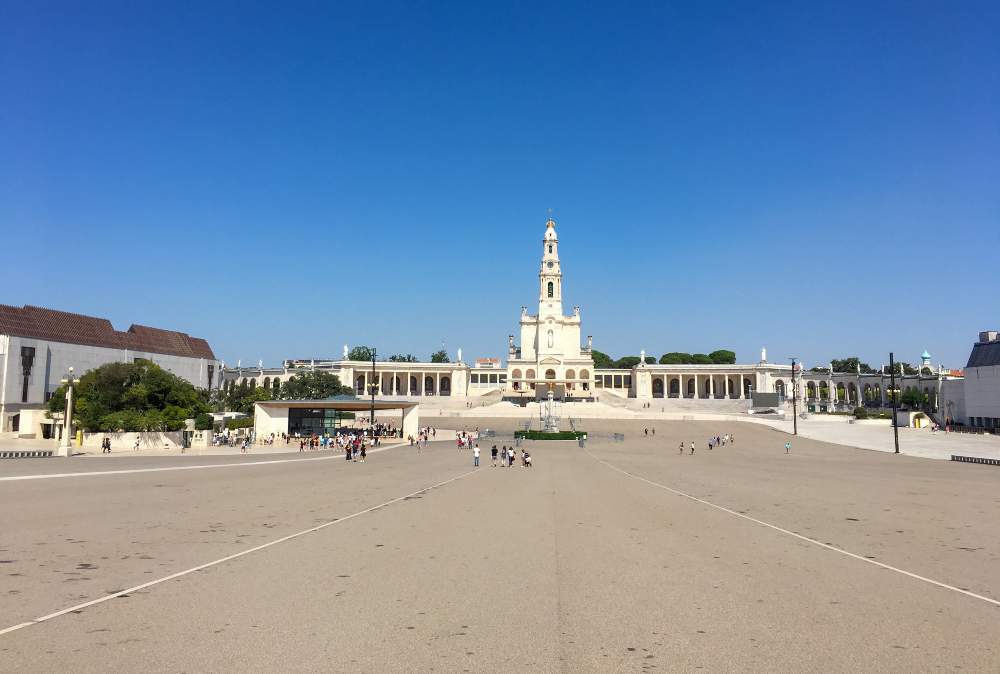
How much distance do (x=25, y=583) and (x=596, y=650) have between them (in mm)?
7915

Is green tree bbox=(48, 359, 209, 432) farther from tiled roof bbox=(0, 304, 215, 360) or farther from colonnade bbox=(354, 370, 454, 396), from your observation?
colonnade bbox=(354, 370, 454, 396)

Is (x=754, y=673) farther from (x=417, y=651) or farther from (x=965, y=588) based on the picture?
(x=965, y=588)

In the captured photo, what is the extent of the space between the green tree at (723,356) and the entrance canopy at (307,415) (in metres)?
135

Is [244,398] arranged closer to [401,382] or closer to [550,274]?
[401,382]

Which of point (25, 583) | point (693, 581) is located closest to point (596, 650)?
point (693, 581)

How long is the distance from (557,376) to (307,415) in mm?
72803

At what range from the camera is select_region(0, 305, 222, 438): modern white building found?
70.2 meters

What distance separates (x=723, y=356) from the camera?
17288 centimetres

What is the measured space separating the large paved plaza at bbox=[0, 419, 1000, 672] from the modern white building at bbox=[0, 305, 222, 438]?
54.6m

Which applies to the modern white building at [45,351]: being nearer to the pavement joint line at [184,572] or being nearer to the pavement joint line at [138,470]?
the pavement joint line at [138,470]

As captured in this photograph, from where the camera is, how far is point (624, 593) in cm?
852

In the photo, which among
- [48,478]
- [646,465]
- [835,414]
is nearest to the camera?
[48,478]

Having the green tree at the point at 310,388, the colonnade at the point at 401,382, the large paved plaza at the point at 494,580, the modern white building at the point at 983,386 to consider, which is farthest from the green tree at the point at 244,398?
the modern white building at the point at 983,386

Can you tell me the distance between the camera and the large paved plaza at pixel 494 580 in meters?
6.25
